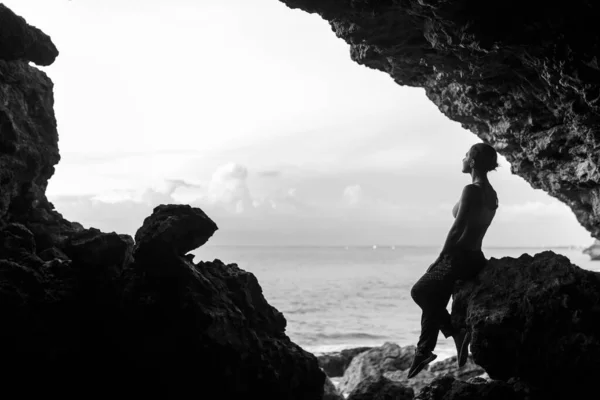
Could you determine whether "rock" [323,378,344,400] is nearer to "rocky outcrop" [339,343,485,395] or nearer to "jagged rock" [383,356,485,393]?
"rocky outcrop" [339,343,485,395]

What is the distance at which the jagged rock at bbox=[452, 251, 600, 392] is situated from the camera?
4.50m

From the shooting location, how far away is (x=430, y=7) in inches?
213

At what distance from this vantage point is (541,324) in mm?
4707

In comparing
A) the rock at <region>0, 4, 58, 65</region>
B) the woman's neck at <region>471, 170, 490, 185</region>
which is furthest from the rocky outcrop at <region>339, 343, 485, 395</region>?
the rock at <region>0, 4, 58, 65</region>

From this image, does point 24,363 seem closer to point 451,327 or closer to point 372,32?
point 451,327

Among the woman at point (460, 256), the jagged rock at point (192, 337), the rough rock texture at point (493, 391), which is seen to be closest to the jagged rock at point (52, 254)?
the jagged rock at point (192, 337)

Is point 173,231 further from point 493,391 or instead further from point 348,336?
point 348,336

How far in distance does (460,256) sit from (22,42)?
246 inches

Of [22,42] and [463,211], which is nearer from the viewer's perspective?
[463,211]

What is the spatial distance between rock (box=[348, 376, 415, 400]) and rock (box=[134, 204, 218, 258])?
2.89 m

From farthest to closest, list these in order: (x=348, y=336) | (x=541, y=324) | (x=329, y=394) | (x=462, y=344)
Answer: (x=348, y=336)
(x=329, y=394)
(x=462, y=344)
(x=541, y=324)

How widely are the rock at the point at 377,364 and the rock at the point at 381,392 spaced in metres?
4.93

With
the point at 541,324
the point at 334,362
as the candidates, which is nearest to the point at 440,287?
the point at 541,324

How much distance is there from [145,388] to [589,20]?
612 cm
